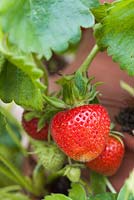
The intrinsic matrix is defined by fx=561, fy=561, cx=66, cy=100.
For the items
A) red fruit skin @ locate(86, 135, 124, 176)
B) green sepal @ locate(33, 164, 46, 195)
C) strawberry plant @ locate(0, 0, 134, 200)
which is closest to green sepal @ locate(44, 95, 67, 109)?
strawberry plant @ locate(0, 0, 134, 200)

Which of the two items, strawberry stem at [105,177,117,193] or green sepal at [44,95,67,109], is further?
strawberry stem at [105,177,117,193]

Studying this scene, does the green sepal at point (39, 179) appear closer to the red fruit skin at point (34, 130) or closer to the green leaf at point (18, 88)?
the red fruit skin at point (34, 130)

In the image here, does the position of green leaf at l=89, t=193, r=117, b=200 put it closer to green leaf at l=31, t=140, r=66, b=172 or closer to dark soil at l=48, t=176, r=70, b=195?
green leaf at l=31, t=140, r=66, b=172

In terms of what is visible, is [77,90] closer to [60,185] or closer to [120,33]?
[120,33]

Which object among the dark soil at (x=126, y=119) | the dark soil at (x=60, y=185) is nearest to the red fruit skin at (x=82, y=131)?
the dark soil at (x=126, y=119)

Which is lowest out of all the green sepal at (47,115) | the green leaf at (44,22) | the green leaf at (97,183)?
the green leaf at (97,183)

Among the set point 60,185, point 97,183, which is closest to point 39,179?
point 60,185

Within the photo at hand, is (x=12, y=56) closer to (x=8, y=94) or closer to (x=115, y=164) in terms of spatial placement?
(x=8, y=94)

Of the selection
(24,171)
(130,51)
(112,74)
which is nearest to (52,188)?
(24,171)
